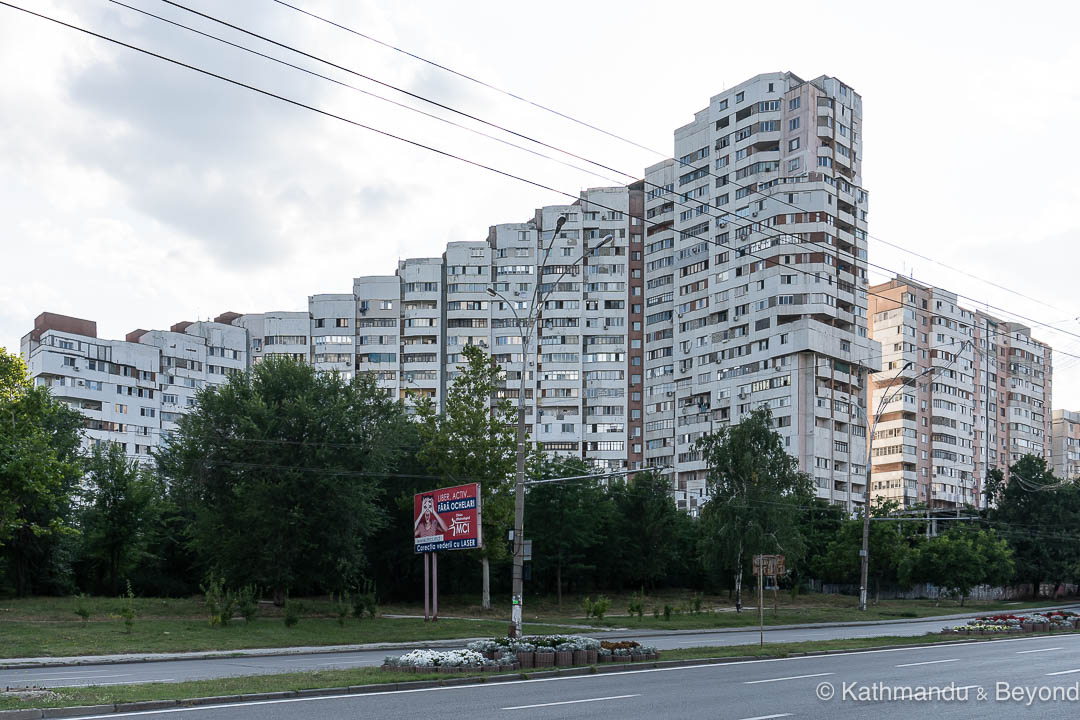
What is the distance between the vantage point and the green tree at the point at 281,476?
156 feet

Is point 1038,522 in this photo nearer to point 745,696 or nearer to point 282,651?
point 282,651

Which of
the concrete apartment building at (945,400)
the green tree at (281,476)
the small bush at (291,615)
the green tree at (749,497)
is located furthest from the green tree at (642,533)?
the concrete apartment building at (945,400)

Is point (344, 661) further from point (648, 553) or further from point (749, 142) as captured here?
point (749, 142)

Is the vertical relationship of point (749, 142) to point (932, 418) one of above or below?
above

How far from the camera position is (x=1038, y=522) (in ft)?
285

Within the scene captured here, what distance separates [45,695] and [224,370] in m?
125

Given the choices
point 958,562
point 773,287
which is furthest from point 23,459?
point 773,287

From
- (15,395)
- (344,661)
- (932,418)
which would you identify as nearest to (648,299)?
(932,418)

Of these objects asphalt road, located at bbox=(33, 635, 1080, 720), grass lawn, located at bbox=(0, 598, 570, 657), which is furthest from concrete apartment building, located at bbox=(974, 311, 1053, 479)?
asphalt road, located at bbox=(33, 635, 1080, 720)

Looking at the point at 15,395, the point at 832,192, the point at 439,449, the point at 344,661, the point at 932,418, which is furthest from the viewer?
the point at 932,418

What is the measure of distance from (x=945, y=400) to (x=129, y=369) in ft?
340

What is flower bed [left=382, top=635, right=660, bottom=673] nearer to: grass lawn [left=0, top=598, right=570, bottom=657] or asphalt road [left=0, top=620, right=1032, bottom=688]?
asphalt road [left=0, top=620, right=1032, bottom=688]

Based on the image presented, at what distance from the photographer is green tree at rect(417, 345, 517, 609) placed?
2089 inches

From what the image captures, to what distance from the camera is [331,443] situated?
48.9 m
